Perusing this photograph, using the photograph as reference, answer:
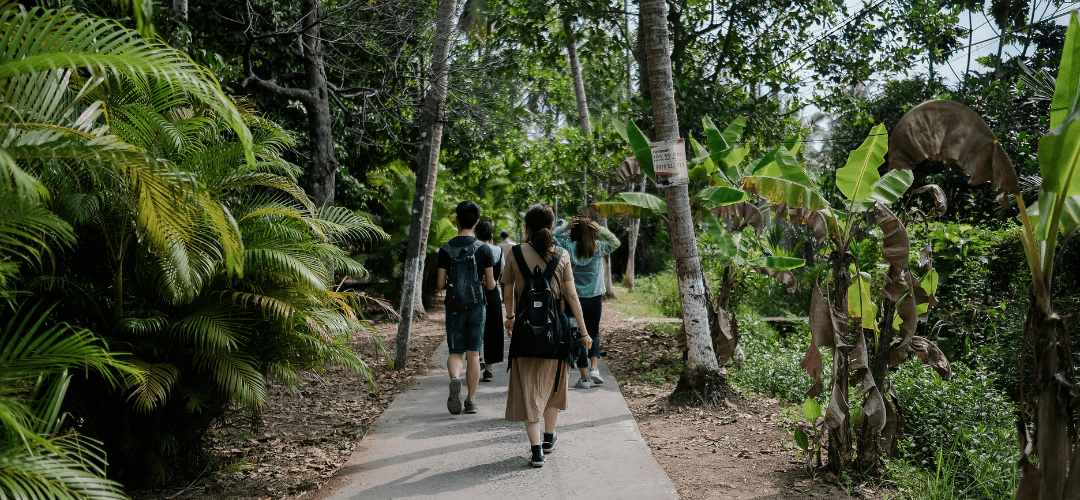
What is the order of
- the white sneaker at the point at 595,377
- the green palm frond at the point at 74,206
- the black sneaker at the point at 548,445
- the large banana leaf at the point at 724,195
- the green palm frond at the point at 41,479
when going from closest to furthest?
the green palm frond at the point at 41,479 → the green palm frond at the point at 74,206 → the black sneaker at the point at 548,445 → the large banana leaf at the point at 724,195 → the white sneaker at the point at 595,377

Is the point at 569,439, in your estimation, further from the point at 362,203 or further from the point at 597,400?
the point at 362,203

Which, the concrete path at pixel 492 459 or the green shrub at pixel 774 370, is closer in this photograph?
the concrete path at pixel 492 459

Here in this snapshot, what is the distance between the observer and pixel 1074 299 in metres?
7.62

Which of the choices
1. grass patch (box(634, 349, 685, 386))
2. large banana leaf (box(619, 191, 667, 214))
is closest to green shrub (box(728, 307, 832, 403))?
grass patch (box(634, 349, 685, 386))

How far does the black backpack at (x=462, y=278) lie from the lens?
22.8 feet

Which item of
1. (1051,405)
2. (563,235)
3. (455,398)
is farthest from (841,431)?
(563,235)

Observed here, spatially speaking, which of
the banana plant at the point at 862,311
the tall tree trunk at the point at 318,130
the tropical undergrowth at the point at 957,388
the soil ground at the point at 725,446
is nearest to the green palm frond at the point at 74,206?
the soil ground at the point at 725,446

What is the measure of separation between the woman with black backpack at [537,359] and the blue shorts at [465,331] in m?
1.31

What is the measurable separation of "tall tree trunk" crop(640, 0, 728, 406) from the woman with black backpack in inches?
78.0

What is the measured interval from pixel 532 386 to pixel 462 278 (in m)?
1.91

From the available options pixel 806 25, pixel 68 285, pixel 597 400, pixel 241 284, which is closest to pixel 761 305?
pixel 806 25

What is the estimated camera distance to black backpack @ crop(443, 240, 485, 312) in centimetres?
695

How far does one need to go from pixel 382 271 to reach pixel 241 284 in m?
11.4

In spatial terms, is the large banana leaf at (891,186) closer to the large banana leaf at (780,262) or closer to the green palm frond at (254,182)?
the large banana leaf at (780,262)
